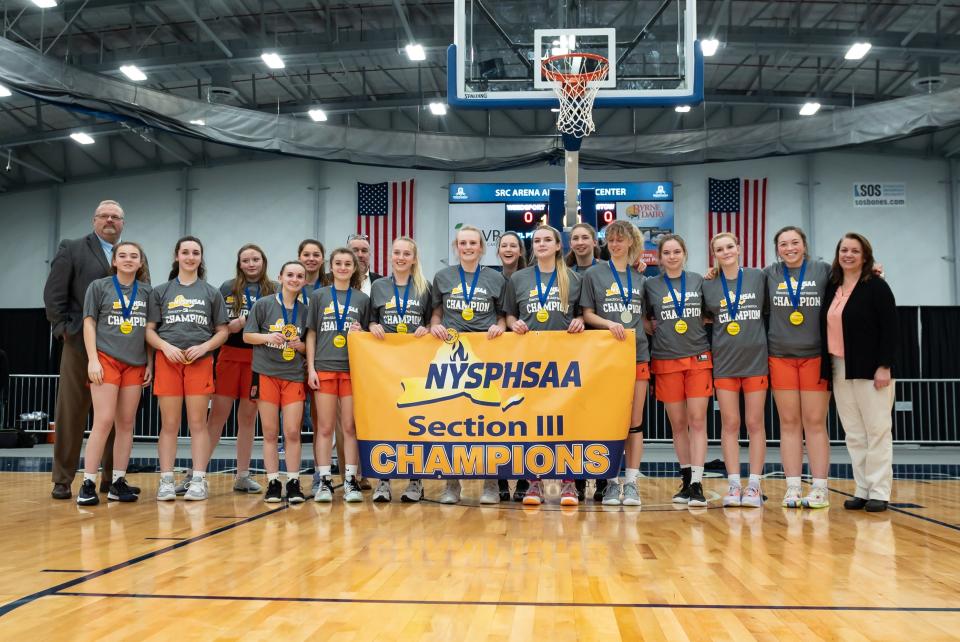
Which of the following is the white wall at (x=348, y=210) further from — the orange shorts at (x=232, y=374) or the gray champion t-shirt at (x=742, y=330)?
the gray champion t-shirt at (x=742, y=330)

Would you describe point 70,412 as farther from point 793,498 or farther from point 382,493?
point 793,498

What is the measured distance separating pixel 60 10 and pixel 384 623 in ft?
42.7

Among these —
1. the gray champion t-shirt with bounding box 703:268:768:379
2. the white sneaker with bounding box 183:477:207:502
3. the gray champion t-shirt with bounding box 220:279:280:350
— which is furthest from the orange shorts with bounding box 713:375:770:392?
the white sneaker with bounding box 183:477:207:502

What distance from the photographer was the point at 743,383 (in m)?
4.88

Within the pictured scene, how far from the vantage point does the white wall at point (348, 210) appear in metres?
16.9

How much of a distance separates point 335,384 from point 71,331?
1.90m

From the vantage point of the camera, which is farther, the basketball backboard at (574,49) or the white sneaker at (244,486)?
the basketball backboard at (574,49)

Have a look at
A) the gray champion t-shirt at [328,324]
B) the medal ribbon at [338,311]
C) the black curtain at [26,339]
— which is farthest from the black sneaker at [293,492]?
the black curtain at [26,339]

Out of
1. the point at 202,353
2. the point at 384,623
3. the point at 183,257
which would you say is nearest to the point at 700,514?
the point at 384,623

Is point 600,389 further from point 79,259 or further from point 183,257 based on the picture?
point 79,259

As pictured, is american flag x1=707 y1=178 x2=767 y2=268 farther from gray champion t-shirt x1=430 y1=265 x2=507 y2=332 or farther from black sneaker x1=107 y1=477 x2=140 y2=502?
black sneaker x1=107 y1=477 x2=140 y2=502

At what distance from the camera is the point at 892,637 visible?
2.16 meters

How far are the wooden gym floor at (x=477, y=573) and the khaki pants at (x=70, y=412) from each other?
0.66m

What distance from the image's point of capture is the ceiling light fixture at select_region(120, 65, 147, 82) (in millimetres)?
12752
